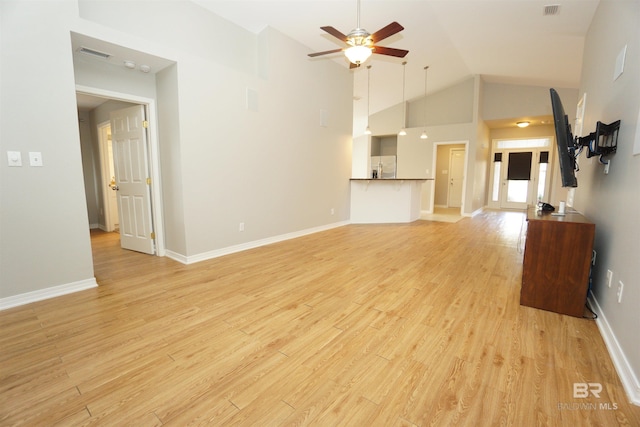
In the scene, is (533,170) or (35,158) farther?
(533,170)

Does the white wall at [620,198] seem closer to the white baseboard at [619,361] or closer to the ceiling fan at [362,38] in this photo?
the white baseboard at [619,361]

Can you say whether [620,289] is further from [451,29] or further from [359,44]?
[451,29]

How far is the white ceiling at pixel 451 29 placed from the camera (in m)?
3.87

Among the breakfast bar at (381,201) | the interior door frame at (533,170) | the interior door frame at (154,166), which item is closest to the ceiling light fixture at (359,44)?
the interior door frame at (154,166)

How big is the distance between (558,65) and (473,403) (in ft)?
23.3

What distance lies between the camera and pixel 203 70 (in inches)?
141

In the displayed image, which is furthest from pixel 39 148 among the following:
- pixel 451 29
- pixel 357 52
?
pixel 451 29

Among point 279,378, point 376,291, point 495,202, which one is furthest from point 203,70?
point 495,202

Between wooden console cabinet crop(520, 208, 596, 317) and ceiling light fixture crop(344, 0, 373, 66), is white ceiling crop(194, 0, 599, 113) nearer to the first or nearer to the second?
ceiling light fixture crop(344, 0, 373, 66)

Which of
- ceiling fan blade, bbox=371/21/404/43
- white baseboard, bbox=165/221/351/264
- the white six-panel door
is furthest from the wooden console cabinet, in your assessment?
the white six-panel door

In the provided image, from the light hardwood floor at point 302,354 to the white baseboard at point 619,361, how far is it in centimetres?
4

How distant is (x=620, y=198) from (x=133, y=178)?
5224 millimetres

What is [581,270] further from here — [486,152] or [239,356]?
[486,152]

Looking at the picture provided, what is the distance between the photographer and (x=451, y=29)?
498 centimetres
